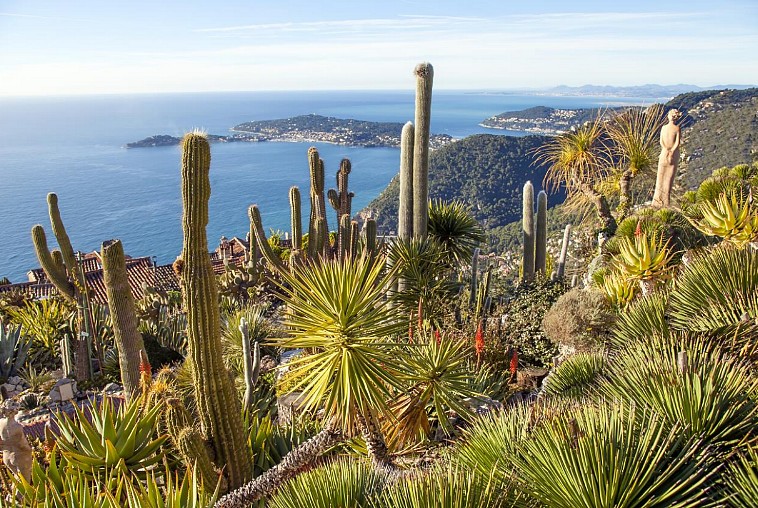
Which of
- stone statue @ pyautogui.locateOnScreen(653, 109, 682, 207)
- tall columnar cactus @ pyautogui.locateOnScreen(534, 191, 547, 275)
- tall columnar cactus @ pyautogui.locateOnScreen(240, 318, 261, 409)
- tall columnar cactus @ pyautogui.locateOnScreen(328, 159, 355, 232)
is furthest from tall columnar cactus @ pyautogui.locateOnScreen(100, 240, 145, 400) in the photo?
stone statue @ pyautogui.locateOnScreen(653, 109, 682, 207)

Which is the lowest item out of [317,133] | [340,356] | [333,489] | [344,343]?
[333,489]

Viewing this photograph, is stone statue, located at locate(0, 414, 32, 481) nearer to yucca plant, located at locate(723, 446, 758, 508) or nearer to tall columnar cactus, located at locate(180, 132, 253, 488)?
tall columnar cactus, located at locate(180, 132, 253, 488)

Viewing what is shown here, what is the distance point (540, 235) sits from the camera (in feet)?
35.9

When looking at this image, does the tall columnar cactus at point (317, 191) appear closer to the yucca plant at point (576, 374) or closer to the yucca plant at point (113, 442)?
the yucca plant at point (576, 374)

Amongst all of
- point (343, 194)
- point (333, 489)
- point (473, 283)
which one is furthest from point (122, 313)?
point (343, 194)

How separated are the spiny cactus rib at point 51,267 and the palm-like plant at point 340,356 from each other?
260 inches

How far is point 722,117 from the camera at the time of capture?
26000mm

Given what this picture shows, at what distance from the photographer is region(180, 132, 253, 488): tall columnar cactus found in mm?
4348

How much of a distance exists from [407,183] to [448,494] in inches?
262

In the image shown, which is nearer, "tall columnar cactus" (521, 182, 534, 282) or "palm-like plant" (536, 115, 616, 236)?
"tall columnar cactus" (521, 182, 534, 282)

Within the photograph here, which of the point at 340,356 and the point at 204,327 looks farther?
the point at 204,327

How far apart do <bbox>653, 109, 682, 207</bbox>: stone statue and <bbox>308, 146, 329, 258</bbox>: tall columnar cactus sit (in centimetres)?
632

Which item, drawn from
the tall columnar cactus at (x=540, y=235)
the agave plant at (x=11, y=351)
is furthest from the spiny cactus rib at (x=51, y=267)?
the tall columnar cactus at (x=540, y=235)

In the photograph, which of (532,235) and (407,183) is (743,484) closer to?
(407,183)
